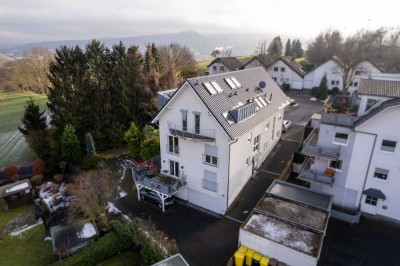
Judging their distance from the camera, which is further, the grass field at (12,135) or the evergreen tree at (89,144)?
the grass field at (12,135)

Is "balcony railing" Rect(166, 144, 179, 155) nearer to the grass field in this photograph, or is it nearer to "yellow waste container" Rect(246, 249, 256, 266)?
"yellow waste container" Rect(246, 249, 256, 266)

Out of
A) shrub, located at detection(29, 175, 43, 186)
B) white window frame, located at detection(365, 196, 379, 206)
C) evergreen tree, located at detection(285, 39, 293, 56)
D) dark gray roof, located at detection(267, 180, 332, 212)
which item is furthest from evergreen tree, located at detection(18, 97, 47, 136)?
evergreen tree, located at detection(285, 39, 293, 56)

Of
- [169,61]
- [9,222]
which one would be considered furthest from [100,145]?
[169,61]

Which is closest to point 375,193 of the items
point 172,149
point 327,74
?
point 172,149

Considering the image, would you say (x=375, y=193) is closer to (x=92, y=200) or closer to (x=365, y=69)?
(x=92, y=200)

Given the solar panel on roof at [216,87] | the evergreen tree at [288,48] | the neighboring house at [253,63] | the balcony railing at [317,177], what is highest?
the evergreen tree at [288,48]

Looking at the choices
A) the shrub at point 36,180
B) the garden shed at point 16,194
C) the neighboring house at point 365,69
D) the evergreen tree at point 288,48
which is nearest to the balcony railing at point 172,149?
the garden shed at point 16,194

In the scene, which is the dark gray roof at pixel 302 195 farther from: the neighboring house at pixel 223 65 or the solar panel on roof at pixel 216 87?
the neighboring house at pixel 223 65
